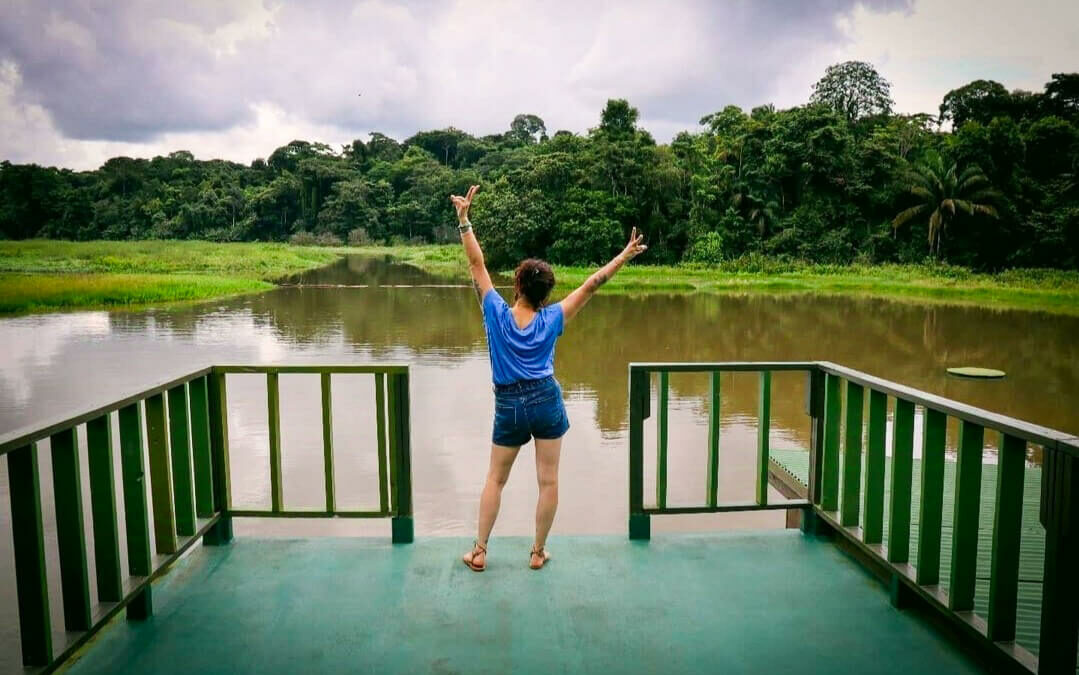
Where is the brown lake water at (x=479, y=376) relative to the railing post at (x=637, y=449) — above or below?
below

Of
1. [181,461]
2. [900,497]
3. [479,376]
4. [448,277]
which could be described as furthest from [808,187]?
[181,461]

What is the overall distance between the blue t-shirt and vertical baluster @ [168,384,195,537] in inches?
51.6

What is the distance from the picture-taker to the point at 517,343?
3045mm

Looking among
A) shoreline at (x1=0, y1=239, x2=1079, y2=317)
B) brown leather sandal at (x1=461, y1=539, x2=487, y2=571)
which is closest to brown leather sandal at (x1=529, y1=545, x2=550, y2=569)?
brown leather sandal at (x1=461, y1=539, x2=487, y2=571)

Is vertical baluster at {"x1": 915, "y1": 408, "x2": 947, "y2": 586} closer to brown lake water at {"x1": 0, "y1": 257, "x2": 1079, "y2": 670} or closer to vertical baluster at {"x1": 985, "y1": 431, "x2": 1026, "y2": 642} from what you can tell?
vertical baluster at {"x1": 985, "y1": 431, "x2": 1026, "y2": 642}

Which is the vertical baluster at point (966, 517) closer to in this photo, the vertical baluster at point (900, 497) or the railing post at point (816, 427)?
the vertical baluster at point (900, 497)

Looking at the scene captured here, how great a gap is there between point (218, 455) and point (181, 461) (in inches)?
11.5

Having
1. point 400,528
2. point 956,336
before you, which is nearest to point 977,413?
point 400,528

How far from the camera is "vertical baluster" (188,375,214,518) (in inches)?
129

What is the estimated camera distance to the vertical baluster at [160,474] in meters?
2.90

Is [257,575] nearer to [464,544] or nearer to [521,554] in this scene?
[464,544]

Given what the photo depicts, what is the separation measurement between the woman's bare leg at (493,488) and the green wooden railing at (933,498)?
647 millimetres

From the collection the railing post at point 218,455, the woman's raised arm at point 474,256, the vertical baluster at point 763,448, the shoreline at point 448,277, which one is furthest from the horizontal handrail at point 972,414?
the shoreline at point 448,277

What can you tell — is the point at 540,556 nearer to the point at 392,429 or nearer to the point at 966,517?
the point at 392,429
